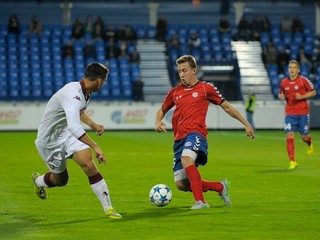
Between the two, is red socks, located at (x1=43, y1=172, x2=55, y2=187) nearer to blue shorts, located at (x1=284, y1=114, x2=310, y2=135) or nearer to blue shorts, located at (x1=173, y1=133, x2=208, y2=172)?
blue shorts, located at (x1=173, y1=133, x2=208, y2=172)

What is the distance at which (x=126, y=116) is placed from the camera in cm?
3869

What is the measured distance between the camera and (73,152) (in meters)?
11.2

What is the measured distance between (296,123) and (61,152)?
378 inches

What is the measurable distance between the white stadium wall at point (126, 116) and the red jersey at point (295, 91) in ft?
56.1

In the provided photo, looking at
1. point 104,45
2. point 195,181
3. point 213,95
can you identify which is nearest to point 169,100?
point 213,95

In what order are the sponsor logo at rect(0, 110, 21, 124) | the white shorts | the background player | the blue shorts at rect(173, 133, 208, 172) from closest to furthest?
the background player → the white shorts → the blue shorts at rect(173, 133, 208, 172) → the sponsor logo at rect(0, 110, 21, 124)

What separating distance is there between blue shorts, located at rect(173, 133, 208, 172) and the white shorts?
1.54 meters

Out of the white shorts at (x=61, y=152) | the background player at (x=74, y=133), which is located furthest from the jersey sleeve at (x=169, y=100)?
the white shorts at (x=61, y=152)

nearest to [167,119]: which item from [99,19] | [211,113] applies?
[211,113]

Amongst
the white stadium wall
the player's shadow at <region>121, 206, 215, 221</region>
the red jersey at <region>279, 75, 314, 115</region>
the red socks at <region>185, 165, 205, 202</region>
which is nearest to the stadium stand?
the white stadium wall

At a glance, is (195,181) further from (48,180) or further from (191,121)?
(48,180)

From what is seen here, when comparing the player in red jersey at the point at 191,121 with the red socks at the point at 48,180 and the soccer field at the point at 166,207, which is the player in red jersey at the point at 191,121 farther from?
the red socks at the point at 48,180

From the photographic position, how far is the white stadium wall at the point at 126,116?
125 feet

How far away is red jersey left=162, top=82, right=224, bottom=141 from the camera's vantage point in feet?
40.3
